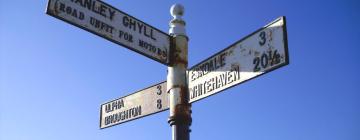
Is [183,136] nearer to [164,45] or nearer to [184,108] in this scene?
[184,108]

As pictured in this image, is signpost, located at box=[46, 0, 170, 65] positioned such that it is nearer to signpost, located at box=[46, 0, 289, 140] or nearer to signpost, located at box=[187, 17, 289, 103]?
signpost, located at box=[46, 0, 289, 140]

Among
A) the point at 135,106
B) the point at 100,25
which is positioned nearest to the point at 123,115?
the point at 135,106

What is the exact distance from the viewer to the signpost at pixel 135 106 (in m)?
4.00

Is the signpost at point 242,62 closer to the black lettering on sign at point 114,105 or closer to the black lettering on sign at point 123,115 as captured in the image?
the black lettering on sign at point 123,115

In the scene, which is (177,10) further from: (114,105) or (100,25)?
(114,105)

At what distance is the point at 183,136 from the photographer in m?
3.50

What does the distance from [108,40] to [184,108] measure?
0.87 meters

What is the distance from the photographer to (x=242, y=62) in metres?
3.41

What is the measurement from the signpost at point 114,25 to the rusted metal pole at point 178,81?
0.28 feet

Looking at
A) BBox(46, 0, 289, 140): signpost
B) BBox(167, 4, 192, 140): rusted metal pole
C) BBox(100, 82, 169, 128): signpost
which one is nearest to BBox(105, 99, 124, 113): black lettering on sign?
BBox(100, 82, 169, 128): signpost

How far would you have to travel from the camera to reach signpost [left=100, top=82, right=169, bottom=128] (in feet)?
13.1

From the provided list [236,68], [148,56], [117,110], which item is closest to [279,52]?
[236,68]

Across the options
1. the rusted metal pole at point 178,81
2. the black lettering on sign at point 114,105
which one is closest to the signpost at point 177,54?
the rusted metal pole at point 178,81

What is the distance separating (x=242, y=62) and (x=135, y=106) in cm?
133
